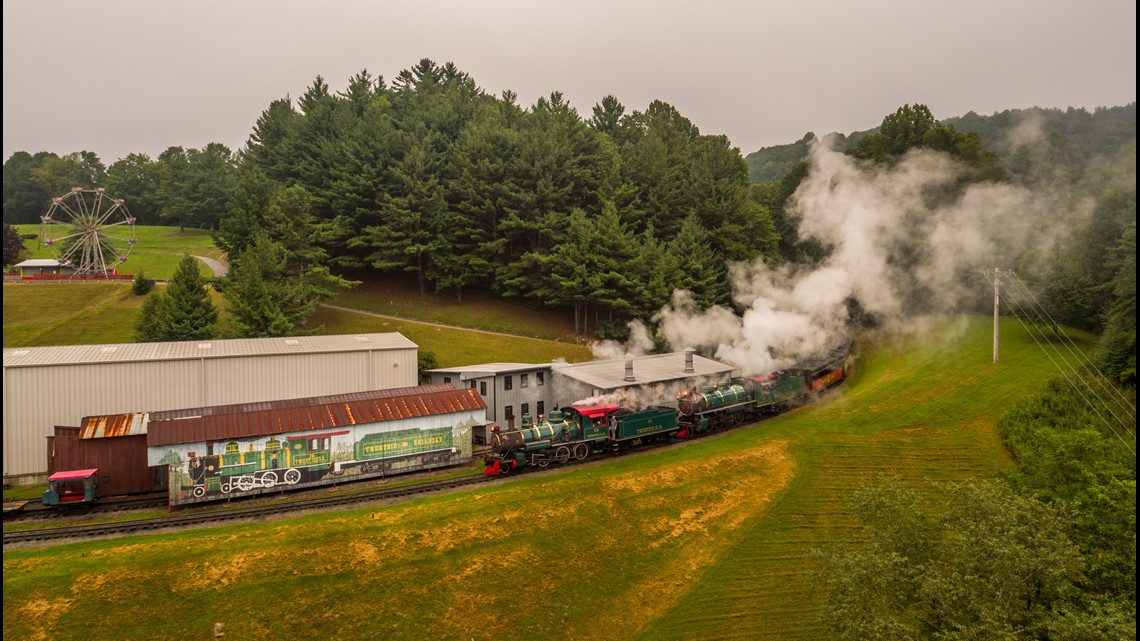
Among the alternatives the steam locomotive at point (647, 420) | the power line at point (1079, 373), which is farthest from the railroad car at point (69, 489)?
the power line at point (1079, 373)

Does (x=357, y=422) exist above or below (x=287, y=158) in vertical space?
below

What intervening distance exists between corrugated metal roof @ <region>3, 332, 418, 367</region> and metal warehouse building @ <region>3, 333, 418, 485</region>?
0.19 feet

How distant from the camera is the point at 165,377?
3597 centimetres

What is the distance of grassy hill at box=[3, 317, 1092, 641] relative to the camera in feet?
72.4

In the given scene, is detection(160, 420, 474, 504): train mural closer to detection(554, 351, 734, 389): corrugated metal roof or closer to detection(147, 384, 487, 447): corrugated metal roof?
detection(147, 384, 487, 447): corrugated metal roof

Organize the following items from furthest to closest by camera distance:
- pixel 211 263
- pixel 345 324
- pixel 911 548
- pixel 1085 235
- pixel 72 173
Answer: pixel 72 173 < pixel 211 263 < pixel 345 324 < pixel 1085 235 < pixel 911 548

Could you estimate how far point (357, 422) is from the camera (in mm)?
32562

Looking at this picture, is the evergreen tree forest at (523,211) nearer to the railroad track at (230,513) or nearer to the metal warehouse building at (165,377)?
the metal warehouse building at (165,377)

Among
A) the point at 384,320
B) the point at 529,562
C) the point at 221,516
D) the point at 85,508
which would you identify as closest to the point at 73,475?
the point at 85,508

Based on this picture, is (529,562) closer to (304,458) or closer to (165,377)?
(304,458)

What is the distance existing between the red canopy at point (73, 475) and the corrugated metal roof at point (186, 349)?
Answer: 7.46 meters

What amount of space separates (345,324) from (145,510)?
110ft

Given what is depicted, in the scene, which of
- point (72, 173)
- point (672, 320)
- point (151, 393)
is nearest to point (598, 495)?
point (151, 393)

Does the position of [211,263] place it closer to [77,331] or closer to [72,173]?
[77,331]
